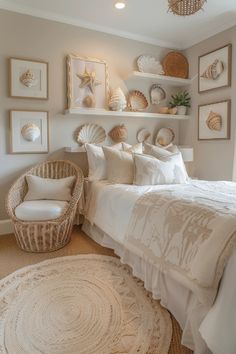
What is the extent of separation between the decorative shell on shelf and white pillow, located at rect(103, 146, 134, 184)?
1.60 meters

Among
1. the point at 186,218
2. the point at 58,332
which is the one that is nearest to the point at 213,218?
the point at 186,218

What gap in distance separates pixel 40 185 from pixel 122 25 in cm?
234

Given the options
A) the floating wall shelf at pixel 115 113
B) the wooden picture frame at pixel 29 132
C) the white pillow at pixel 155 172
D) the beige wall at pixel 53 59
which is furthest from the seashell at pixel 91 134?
the white pillow at pixel 155 172

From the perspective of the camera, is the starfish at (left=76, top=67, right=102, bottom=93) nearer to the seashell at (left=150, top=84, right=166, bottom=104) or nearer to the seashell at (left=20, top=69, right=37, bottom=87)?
the seashell at (left=20, top=69, right=37, bottom=87)

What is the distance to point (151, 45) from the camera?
3889 mm

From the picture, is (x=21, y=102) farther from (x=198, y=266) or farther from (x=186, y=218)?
(x=198, y=266)

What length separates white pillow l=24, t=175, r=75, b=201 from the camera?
114 inches

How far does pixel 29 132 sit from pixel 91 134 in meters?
0.83

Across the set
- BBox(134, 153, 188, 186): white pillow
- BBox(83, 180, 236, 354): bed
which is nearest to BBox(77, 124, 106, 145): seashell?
BBox(83, 180, 236, 354): bed

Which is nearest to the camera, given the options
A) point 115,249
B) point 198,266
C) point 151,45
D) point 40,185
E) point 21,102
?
point 198,266

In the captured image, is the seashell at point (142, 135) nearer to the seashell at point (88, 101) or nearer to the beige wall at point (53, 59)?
the beige wall at point (53, 59)

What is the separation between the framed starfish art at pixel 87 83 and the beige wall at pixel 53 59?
93mm

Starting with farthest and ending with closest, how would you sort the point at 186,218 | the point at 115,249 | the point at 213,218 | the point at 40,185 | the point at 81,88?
the point at 81,88
the point at 40,185
the point at 115,249
the point at 186,218
the point at 213,218

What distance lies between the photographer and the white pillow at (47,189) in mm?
2885
